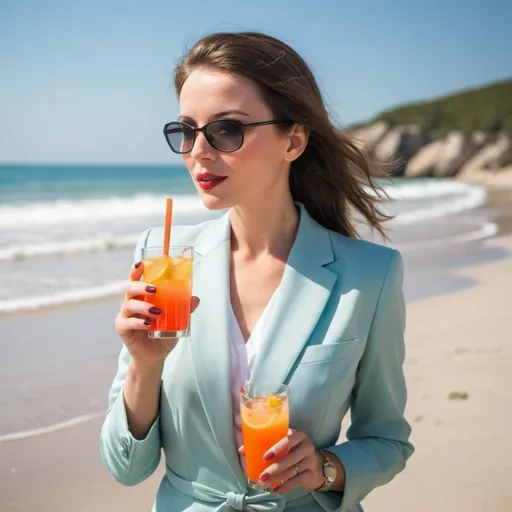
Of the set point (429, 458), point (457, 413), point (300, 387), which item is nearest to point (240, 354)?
point (300, 387)

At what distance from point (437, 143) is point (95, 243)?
62277 mm

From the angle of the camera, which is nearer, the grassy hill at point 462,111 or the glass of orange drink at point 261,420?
the glass of orange drink at point 261,420

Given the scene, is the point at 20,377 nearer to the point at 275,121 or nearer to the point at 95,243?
the point at 275,121

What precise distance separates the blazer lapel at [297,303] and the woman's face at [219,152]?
0.84 ft

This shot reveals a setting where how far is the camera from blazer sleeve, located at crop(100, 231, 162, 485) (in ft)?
7.10

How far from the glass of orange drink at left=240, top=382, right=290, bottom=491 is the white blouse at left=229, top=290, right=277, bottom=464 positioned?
0.12 metres

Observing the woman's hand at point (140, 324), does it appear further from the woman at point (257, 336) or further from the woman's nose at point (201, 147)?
the woman's nose at point (201, 147)

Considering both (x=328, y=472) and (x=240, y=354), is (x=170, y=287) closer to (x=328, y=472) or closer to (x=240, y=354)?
(x=240, y=354)

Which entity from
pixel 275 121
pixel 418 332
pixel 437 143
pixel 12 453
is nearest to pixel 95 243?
pixel 418 332

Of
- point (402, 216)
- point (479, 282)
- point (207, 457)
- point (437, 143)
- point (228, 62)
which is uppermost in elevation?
point (228, 62)

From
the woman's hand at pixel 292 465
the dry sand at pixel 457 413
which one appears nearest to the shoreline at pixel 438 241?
the dry sand at pixel 457 413

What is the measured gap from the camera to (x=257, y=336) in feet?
7.36

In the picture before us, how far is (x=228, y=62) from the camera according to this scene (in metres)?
2.22

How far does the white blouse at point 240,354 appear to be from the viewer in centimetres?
215
